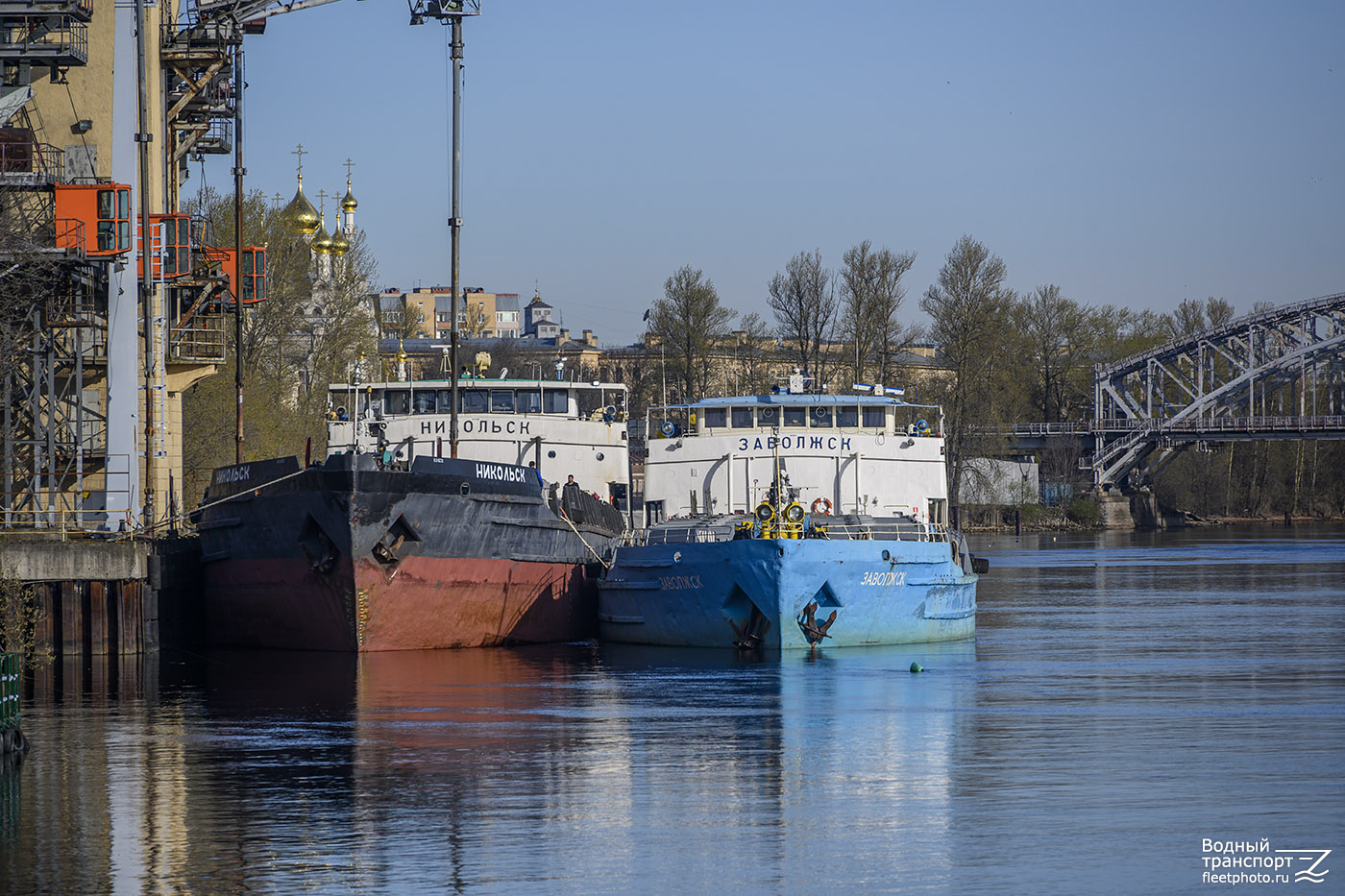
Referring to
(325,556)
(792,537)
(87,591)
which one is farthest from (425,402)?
(792,537)

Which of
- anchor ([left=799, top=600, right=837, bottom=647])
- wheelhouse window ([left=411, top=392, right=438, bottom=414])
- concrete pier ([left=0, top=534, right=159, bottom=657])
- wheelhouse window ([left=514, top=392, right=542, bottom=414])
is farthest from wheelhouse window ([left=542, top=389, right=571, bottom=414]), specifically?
anchor ([left=799, top=600, right=837, bottom=647])

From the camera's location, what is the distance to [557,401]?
39.8m

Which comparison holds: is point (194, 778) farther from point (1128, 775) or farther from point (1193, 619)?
point (1193, 619)

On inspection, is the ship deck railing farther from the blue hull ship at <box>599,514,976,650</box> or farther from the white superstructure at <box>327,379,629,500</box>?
the white superstructure at <box>327,379,629,500</box>

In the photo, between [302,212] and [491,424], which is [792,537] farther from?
[302,212]

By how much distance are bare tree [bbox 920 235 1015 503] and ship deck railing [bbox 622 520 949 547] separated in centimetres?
6680

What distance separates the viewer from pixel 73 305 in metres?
36.4

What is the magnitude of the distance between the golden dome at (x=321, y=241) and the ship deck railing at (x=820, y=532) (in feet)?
173

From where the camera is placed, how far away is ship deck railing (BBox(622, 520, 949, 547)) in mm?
31019

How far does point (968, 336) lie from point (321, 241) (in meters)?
37.8

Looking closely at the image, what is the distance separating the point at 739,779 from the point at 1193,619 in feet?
87.8

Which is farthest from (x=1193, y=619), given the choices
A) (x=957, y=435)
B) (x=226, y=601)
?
(x=957, y=435)

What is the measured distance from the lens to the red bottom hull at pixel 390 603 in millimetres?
31312

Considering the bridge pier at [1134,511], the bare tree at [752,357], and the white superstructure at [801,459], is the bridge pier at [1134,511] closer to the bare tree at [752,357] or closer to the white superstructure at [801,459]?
the bare tree at [752,357]
